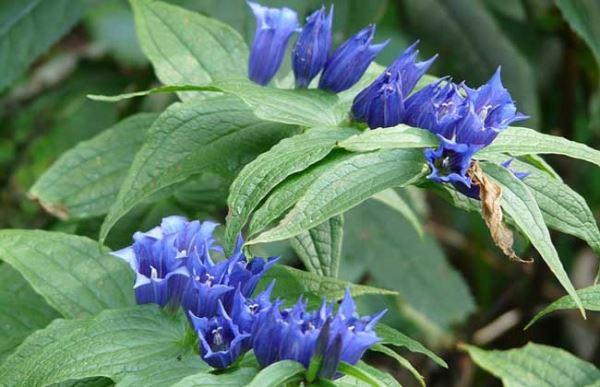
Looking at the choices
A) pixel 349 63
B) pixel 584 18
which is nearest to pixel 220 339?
pixel 349 63

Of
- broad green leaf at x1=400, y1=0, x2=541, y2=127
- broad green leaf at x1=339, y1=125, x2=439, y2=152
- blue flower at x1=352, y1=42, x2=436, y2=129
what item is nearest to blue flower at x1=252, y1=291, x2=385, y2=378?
broad green leaf at x1=339, y1=125, x2=439, y2=152

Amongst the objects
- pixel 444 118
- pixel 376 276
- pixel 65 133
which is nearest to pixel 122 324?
pixel 444 118

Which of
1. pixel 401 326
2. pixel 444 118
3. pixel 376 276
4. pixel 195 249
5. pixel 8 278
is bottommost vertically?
pixel 401 326

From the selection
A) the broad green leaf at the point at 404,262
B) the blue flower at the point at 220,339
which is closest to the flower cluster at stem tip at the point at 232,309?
the blue flower at the point at 220,339

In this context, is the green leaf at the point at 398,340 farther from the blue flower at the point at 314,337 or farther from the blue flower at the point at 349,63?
the blue flower at the point at 349,63

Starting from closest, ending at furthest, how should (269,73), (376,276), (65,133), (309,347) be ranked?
1. (309,347)
2. (269,73)
3. (376,276)
4. (65,133)

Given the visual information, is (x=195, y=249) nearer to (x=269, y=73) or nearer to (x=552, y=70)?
(x=269, y=73)
